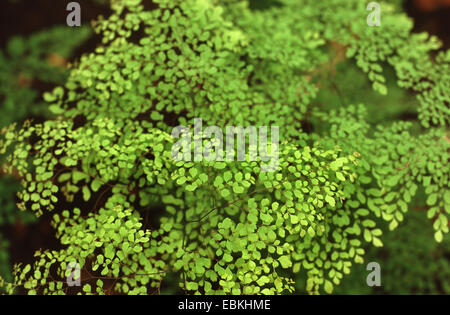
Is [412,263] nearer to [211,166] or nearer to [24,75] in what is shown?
[211,166]

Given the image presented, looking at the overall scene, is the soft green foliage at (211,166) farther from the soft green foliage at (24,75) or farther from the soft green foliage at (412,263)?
the soft green foliage at (24,75)

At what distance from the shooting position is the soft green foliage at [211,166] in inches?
83.7

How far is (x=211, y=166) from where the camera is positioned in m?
2.29

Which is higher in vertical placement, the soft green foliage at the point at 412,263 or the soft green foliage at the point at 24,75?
the soft green foliage at the point at 24,75

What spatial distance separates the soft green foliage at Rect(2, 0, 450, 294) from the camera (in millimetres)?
2125

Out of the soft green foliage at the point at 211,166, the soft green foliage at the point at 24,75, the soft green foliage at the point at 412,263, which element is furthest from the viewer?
the soft green foliage at the point at 24,75

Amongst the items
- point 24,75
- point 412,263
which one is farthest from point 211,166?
point 24,75

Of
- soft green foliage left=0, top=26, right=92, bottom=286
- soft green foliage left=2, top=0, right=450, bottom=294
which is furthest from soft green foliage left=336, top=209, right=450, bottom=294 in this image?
soft green foliage left=0, top=26, right=92, bottom=286

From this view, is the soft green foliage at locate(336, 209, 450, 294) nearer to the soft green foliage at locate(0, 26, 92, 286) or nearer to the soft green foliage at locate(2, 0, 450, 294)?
the soft green foliage at locate(2, 0, 450, 294)

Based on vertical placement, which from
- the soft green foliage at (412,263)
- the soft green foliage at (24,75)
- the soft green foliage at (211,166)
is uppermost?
the soft green foliage at (24,75)

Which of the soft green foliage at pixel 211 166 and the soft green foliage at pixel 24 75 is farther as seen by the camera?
the soft green foliage at pixel 24 75

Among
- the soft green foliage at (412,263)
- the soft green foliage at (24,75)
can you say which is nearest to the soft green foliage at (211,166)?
the soft green foliage at (412,263)

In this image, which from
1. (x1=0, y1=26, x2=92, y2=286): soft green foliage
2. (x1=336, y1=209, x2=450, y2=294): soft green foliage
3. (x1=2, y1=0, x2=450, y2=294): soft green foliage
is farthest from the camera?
(x1=0, y1=26, x2=92, y2=286): soft green foliage
